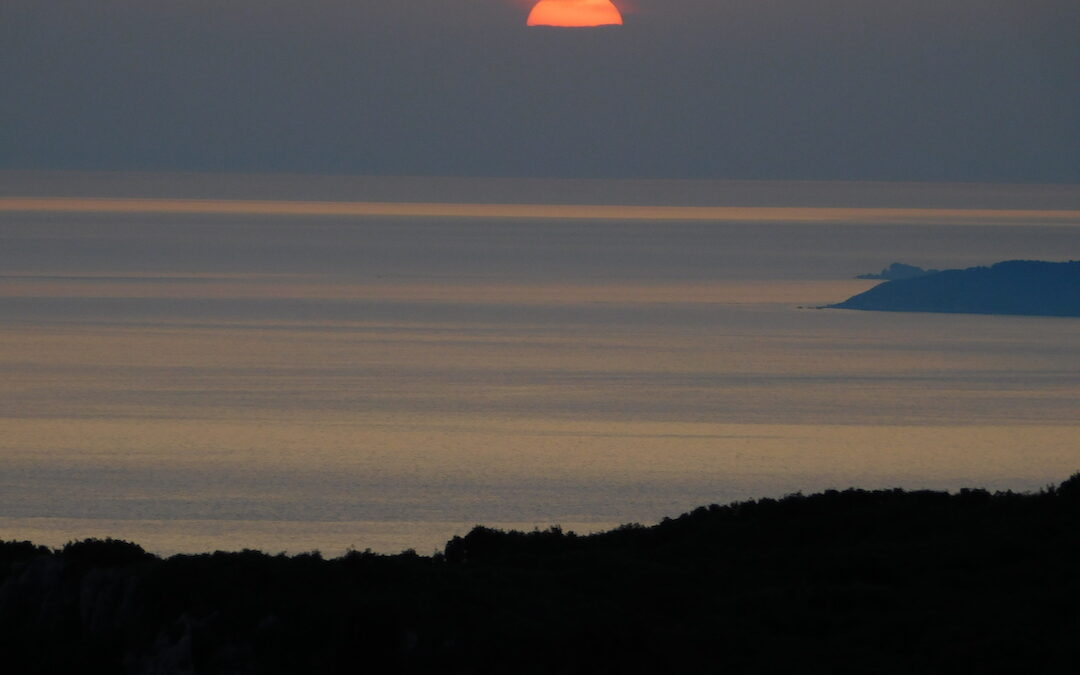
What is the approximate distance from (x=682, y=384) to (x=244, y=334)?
88.4 ft

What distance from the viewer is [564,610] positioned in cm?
1769

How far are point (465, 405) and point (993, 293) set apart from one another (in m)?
65.7

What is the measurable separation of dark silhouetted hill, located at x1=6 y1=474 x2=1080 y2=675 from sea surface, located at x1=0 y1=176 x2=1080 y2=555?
23202mm

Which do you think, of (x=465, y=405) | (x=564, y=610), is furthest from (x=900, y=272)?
(x=564, y=610)

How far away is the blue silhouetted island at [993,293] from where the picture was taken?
124062 millimetres

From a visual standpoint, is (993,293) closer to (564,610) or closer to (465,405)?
(465,405)

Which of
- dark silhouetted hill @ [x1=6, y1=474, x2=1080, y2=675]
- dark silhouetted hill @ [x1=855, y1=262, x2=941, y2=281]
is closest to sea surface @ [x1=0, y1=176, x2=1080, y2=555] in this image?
dark silhouetted hill @ [x1=855, y1=262, x2=941, y2=281]

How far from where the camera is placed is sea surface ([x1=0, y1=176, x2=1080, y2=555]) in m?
48.8

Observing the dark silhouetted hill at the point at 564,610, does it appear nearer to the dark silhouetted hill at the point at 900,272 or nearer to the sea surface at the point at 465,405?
the sea surface at the point at 465,405

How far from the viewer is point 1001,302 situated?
407 feet

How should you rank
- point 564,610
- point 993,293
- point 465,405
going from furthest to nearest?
point 993,293 < point 465,405 < point 564,610

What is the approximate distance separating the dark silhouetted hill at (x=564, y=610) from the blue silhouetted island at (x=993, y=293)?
106 meters

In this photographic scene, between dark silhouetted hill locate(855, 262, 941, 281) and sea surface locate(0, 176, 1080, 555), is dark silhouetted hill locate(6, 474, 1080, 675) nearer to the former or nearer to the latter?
sea surface locate(0, 176, 1080, 555)

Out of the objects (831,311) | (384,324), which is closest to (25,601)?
(384,324)
